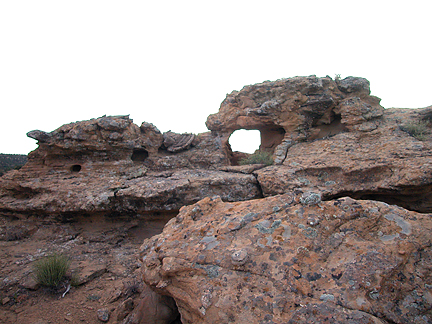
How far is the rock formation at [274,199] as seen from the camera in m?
2.29

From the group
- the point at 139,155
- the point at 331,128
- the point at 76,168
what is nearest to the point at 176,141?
the point at 139,155

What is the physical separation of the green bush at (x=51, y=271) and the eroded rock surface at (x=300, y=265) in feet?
7.71

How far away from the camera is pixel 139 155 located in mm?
8695

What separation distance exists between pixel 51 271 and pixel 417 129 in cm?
932

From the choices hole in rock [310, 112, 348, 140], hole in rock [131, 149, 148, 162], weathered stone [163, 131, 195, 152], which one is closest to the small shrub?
hole in rock [310, 112, 348, 140]

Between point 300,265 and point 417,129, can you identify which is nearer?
point 300,265

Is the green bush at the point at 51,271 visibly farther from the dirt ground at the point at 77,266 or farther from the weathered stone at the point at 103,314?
the weathered stone at the point at 103,314

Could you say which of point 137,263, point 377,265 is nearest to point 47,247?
point 137,263

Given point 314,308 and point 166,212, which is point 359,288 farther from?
point 166,212

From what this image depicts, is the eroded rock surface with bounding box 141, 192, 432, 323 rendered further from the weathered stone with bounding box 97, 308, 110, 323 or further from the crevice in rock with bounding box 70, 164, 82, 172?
the crevice in rock with bounding box 70, 164, 82, 172

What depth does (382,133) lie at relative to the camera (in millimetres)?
6766

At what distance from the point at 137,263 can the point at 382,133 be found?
7.43 metres

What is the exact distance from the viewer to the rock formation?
2291 mm

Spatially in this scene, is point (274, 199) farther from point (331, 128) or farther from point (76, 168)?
point (76, 168)
